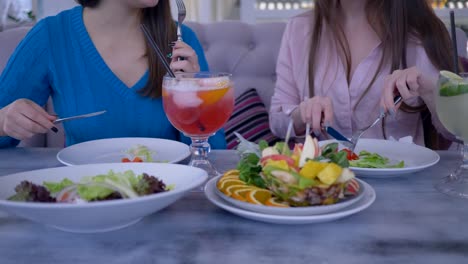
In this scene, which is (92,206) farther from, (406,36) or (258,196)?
(406,36)

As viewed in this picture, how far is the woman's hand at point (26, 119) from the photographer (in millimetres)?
1021

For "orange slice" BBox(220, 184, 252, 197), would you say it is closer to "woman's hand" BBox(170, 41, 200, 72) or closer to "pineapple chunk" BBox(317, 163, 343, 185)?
"pineapple chunk" BBox(317, 163, 343, 185)

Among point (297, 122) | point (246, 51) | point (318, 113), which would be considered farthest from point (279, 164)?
point (246, 51)

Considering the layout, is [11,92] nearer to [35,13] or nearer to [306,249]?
[306,249]

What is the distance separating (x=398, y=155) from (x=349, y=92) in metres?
0.52

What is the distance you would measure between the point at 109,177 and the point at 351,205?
325 millimetres

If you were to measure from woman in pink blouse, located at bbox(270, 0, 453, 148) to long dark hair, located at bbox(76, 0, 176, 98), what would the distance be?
404mm

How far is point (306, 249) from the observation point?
0.58m

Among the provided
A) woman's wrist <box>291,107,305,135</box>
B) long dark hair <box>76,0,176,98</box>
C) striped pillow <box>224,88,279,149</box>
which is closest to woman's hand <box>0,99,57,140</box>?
long dark hair <box>76,0,176,98</box>

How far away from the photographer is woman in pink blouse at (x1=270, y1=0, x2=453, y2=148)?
151cm

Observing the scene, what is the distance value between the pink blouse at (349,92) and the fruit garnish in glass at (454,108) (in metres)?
0.67

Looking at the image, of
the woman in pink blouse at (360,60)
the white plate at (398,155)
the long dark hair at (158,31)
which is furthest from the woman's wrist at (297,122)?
the long dark hair at (158,31)

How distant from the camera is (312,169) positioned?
60cm

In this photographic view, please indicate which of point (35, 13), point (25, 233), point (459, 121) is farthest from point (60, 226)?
point (35, 13)
